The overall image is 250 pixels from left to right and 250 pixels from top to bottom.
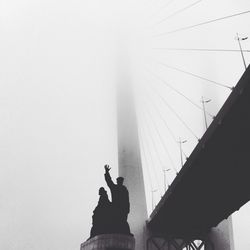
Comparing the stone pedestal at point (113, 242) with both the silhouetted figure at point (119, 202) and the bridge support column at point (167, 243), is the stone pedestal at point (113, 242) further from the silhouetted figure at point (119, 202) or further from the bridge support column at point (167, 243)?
the bridge support column at point (167, 243)

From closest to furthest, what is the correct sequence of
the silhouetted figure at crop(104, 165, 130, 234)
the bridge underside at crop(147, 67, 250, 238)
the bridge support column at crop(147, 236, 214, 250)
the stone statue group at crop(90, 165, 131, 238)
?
the stone statue group at crop(90, 165, 131, 238), the silhouetted figure at crop(104, 165, 130, 234), the bridge underside at crop(147, 67, 250, 238), the bridge support column at crop(147, 236, 214, 250)

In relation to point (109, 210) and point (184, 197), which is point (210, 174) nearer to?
point (184, 197)

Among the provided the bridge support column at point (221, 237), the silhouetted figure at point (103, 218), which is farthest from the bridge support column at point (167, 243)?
the silhouetted figure at point (103, 218)

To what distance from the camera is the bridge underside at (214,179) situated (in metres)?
15.6

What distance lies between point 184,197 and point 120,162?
872 cm

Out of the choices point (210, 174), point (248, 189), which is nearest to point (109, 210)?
point (210, 174)

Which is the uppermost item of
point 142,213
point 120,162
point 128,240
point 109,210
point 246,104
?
point 120,162

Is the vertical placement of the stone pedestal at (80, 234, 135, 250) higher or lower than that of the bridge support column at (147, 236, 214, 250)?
lower

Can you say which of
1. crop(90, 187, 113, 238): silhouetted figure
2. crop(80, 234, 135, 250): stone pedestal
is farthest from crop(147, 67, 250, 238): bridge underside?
crop(80, 234, 135, 250): stone pedestal

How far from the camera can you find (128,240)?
1163 centimetres

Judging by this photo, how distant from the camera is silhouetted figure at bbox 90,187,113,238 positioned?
1230 cm

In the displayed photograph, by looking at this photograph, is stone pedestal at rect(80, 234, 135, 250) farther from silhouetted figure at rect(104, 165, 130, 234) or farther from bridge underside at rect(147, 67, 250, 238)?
bridge underside at rect(147, 67, 250, 238)

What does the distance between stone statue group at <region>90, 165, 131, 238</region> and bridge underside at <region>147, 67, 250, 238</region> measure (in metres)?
4.63

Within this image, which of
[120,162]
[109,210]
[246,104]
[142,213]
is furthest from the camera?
[120,162]
